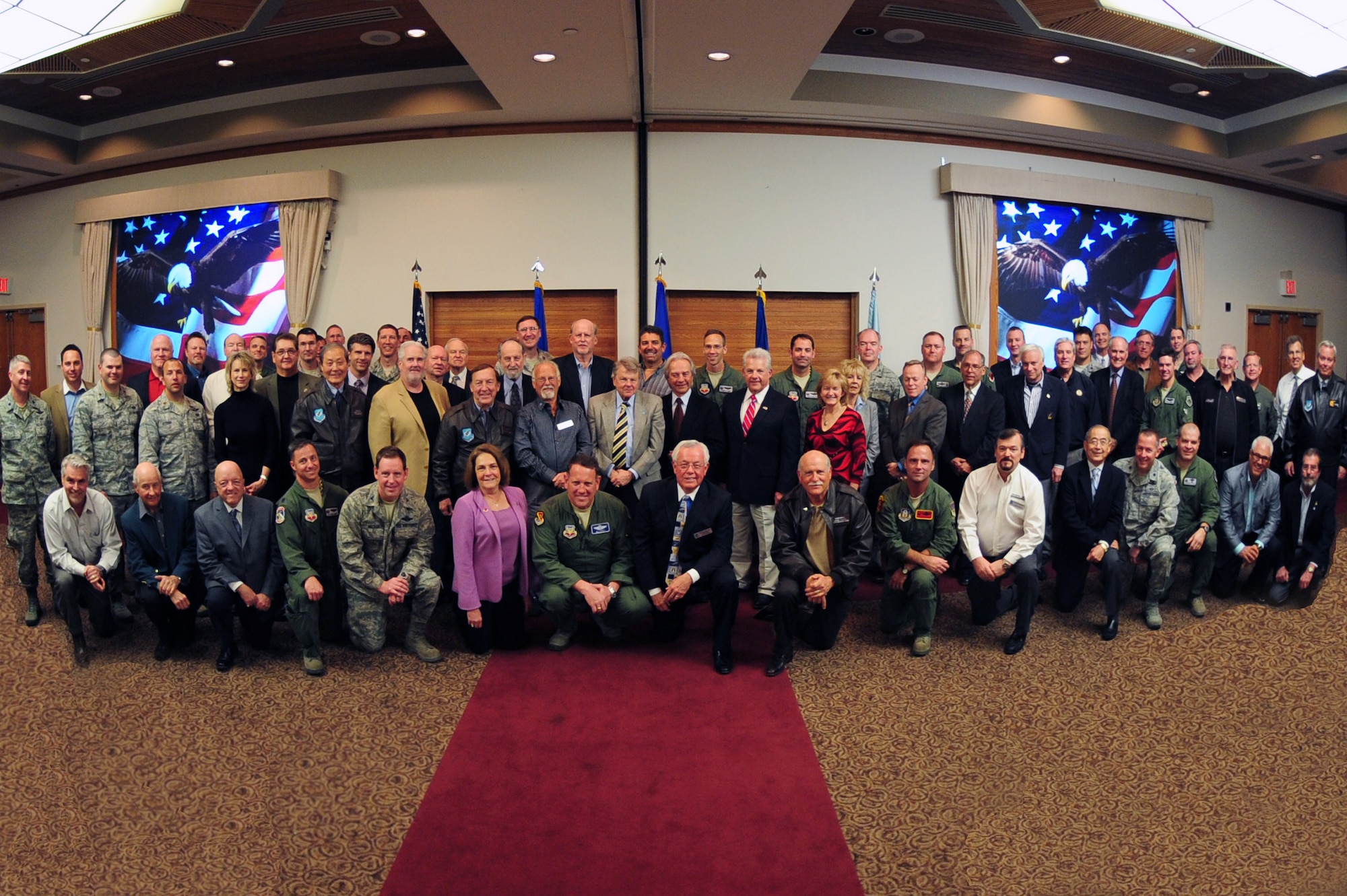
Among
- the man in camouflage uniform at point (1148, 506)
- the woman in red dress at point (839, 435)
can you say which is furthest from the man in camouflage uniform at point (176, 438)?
the man in camouflage uniform at point (1148, 506)

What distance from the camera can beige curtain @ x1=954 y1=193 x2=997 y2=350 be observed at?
8227 millimetres

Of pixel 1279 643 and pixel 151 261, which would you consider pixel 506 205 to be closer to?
pixel 151 261

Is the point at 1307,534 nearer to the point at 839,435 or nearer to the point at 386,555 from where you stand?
the point at 839,435

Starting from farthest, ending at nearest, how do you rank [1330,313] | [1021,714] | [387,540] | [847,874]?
[1330,313]
[387,540]
[1021,714]
[847,874]

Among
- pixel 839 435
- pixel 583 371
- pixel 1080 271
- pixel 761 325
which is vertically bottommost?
pixel 839 435

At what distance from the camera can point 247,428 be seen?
4.97 meters

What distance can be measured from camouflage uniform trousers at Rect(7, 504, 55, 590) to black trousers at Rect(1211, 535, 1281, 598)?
687 cm

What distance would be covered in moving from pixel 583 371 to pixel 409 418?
1.13 metres

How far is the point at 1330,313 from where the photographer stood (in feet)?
35.8

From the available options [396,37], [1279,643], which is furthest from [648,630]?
[396,37]

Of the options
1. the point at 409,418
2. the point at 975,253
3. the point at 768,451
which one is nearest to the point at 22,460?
the point at 409,418

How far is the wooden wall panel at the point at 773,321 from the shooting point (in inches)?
319

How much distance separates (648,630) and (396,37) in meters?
5.19

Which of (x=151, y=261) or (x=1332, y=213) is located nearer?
(x=151, y=261)
